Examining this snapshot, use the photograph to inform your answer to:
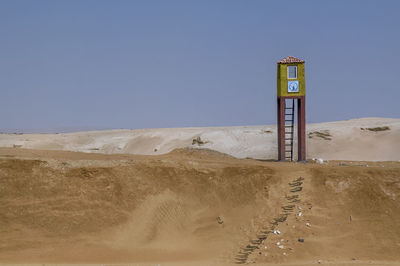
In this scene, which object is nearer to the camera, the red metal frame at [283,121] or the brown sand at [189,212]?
the brown sand at [189,212]

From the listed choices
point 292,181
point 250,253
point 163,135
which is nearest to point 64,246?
point 250,253

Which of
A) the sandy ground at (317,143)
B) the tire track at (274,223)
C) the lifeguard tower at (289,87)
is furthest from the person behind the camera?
the sandy ground at (317,143)

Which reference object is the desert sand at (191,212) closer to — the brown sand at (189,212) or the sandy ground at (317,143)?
the brown sand at (189,212)

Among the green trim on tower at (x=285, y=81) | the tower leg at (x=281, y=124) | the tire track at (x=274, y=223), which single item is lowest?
the tire track at (x=274, y=223)

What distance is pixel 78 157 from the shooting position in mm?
19234

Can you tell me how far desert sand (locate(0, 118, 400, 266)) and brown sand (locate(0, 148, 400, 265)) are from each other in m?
0.03

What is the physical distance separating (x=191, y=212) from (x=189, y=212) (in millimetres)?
58

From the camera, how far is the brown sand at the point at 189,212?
15.4m

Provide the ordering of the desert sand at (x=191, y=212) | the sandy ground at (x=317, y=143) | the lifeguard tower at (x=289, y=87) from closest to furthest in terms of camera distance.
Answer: the desert sand at (x=191, y=212)
the lifeguard tower at (x=289, y=87)
the sandy ground at (x=317, y=143)

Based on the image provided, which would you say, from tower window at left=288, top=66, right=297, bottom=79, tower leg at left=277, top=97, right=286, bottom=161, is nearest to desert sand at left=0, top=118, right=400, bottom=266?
tower leg at left=277, top=97, right=286, bottom=161

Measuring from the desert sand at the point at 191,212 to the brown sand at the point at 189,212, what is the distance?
0.09ft

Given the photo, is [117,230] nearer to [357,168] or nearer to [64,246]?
[64,246]

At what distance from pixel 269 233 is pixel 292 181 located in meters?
2.56

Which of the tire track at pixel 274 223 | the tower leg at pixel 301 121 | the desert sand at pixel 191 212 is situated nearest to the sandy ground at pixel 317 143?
the tower leg at pixel 301 121
